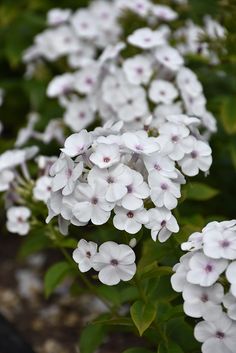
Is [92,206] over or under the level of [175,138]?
over

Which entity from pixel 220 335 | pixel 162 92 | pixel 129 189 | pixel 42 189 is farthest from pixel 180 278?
pixel 162 92

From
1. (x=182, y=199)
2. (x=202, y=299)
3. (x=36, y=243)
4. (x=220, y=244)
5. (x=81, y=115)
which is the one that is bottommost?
(x=36, y=243)

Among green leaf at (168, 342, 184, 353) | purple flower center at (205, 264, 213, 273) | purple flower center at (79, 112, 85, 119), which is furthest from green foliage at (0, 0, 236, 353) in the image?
purple flower center at (79, 112, 85, 119)

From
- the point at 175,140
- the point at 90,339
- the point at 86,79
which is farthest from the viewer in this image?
the point at 86,79

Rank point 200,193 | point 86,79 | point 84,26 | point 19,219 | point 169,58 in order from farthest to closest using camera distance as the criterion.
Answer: point 84,26 < point 86,79 < point 169,58 < point 200,193 < point 19,219

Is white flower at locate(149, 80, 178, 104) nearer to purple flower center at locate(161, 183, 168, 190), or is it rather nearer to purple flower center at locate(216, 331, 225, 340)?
purple flower center at locate(161, 183, 168, 190)

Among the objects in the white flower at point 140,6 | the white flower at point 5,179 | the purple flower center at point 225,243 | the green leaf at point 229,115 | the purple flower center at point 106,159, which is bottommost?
A: the green leaf at point 229,115

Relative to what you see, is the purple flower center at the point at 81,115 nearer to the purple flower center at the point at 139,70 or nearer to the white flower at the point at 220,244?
the purple flower center at the point at 139,70

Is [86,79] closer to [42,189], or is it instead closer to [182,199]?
[42,189]

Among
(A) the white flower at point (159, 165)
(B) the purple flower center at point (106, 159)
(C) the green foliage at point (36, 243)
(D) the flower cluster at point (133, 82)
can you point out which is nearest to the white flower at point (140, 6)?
(D) the flower cluster at point (133, 82)
